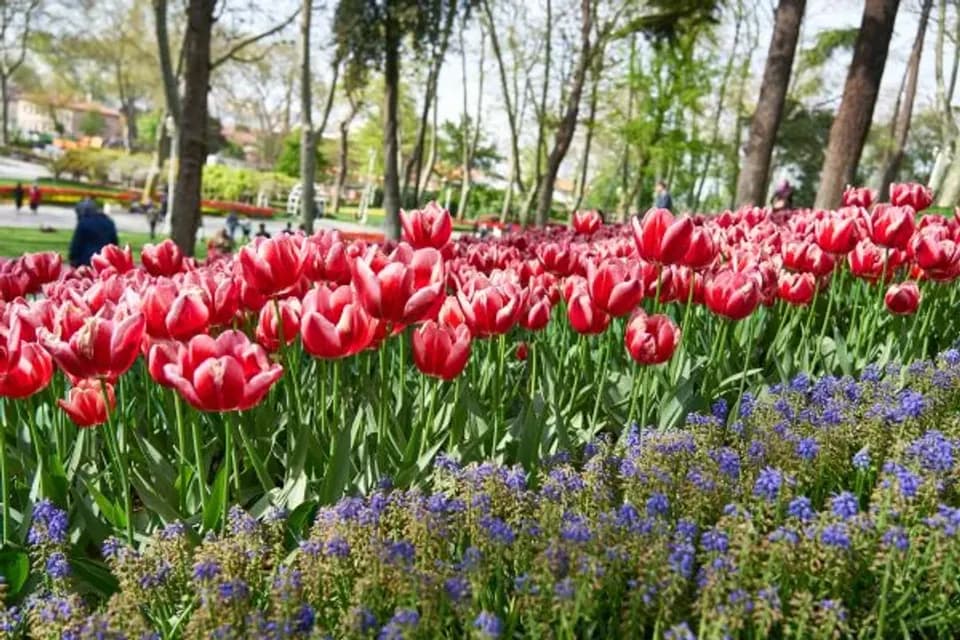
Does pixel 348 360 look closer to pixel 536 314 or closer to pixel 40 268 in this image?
pixel 536 314

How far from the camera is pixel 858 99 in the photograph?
361 inches

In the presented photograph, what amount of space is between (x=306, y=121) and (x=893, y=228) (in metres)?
12.5

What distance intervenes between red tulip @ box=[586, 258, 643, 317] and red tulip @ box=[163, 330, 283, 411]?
1.03 m

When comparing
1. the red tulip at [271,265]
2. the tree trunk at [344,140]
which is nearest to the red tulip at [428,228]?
the red tulip at [271,265]

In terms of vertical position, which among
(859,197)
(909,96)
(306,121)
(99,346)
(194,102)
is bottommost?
(99,346)

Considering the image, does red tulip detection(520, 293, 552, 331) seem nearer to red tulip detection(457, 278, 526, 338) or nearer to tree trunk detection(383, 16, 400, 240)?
red tulip detection(457, 278, 526, 338)

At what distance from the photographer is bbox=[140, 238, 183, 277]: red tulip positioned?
3.11 m

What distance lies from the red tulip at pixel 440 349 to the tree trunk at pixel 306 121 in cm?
1186

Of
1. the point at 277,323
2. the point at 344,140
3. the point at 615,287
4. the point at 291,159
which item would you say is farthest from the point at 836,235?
the point at 291,159

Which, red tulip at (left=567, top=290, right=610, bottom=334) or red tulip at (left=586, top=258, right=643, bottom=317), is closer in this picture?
red tulip at (left=586, top=258, right=643, bottom=317)

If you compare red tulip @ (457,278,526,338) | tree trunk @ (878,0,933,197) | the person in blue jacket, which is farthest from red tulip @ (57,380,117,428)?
tree trunk @ (878,0,933,197)

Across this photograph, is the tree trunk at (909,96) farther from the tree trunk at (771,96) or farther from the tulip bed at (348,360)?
the tulip bed at (348,360)

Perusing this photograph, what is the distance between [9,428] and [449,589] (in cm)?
175

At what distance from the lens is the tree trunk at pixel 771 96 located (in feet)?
32.8
